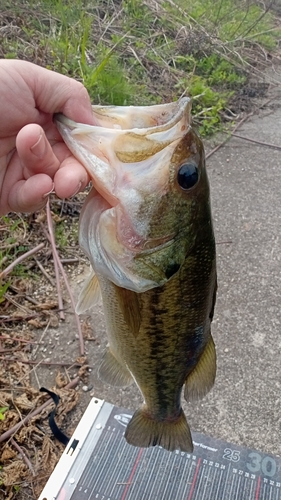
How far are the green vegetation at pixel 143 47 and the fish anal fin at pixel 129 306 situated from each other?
2554 mm

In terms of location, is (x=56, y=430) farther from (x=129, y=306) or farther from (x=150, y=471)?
(x=129, y=306)

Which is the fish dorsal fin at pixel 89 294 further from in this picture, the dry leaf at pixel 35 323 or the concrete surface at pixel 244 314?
the dry leaf at pixel 35 323

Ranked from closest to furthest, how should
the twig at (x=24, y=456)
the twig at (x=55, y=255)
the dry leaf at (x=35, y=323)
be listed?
the twig at (x=24, y=456) → the dry leaf at (x=35, y=323) → the twig at (x=55, y=255)

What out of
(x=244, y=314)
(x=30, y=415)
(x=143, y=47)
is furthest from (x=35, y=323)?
(x=143, y=47)

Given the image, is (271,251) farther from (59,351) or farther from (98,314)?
(59,351)

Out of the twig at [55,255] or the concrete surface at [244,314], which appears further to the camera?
the twig at [55,255]

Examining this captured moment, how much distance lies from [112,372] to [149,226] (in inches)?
26.0

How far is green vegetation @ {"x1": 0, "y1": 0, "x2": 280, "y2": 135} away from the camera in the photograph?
414cm

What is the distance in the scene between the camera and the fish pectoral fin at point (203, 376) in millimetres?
1621

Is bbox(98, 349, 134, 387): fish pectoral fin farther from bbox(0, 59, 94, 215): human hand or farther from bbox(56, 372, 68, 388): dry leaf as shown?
bbox(56, 372, 68, 388): dry leaf

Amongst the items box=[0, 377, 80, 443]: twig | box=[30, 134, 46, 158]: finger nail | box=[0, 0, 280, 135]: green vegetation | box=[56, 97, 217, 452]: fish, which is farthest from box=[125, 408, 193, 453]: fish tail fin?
box=[0, 0, 280, 135]: green vegetation

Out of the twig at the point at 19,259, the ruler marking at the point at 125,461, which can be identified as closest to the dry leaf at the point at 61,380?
the ruler marking at the point at 125,461

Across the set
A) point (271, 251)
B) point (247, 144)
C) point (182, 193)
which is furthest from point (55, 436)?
point (247, 144)

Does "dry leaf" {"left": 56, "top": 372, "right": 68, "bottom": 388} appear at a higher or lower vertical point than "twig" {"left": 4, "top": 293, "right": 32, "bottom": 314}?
lower
